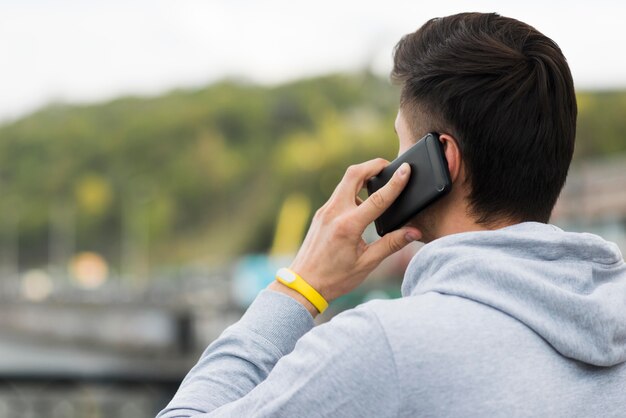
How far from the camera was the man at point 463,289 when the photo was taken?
123cm

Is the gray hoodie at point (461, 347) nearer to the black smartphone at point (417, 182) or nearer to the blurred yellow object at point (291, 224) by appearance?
the black smartphone at point (417, 182)

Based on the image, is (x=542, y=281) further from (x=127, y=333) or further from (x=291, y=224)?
(x=291, y=224)

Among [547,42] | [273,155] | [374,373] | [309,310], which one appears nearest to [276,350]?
[309,310]

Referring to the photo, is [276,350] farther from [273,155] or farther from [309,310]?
[273,155]

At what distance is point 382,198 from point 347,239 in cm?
8

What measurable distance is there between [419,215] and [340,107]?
130573mm

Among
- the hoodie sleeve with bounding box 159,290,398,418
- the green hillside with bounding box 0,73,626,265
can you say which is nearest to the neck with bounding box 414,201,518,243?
the hoodie sleeve with bounding box 159,290,398,418

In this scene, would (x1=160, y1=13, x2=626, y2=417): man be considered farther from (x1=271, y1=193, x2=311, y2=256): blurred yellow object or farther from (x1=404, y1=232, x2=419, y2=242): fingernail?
(x1=271, y1=193, x2=311, y2=256): blurred yellow object

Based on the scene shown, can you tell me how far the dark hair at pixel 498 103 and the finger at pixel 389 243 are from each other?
113 millimetres

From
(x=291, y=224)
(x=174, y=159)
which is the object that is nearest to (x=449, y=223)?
(x=291, y=224)

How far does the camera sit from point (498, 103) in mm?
1388

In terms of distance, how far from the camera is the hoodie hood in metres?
1.31

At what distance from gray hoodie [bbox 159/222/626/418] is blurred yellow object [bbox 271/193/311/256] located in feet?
234

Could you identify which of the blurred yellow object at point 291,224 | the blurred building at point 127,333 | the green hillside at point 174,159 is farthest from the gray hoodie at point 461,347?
the green hillside at point 174,159
